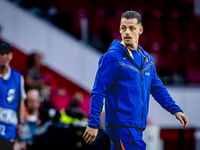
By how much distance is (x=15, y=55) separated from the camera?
8570mm

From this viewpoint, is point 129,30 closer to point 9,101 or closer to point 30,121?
point 9,101

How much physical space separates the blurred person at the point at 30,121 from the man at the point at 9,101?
115cm

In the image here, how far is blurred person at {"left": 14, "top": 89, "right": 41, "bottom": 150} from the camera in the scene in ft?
15.5

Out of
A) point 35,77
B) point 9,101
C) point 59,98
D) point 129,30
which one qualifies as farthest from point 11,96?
point 59,98

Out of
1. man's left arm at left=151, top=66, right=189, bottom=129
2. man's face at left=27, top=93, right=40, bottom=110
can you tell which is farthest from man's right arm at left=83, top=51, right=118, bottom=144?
man's face at left=27, top=93, right=40, bottom=110

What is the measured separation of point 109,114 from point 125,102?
0.17m

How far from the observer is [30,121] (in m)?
5.05

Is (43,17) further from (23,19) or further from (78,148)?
(78,148)

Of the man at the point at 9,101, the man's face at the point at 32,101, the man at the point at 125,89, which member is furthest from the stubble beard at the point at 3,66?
the man's face at the point at 32,101

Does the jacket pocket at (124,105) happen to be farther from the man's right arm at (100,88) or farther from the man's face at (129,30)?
the man's face at (129,30)

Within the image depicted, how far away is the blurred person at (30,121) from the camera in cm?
474

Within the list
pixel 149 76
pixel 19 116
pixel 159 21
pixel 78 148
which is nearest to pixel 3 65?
pixel 19 116

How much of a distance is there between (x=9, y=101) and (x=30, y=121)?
1695 millimetres

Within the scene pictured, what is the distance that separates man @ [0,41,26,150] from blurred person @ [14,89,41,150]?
3.78 feet
